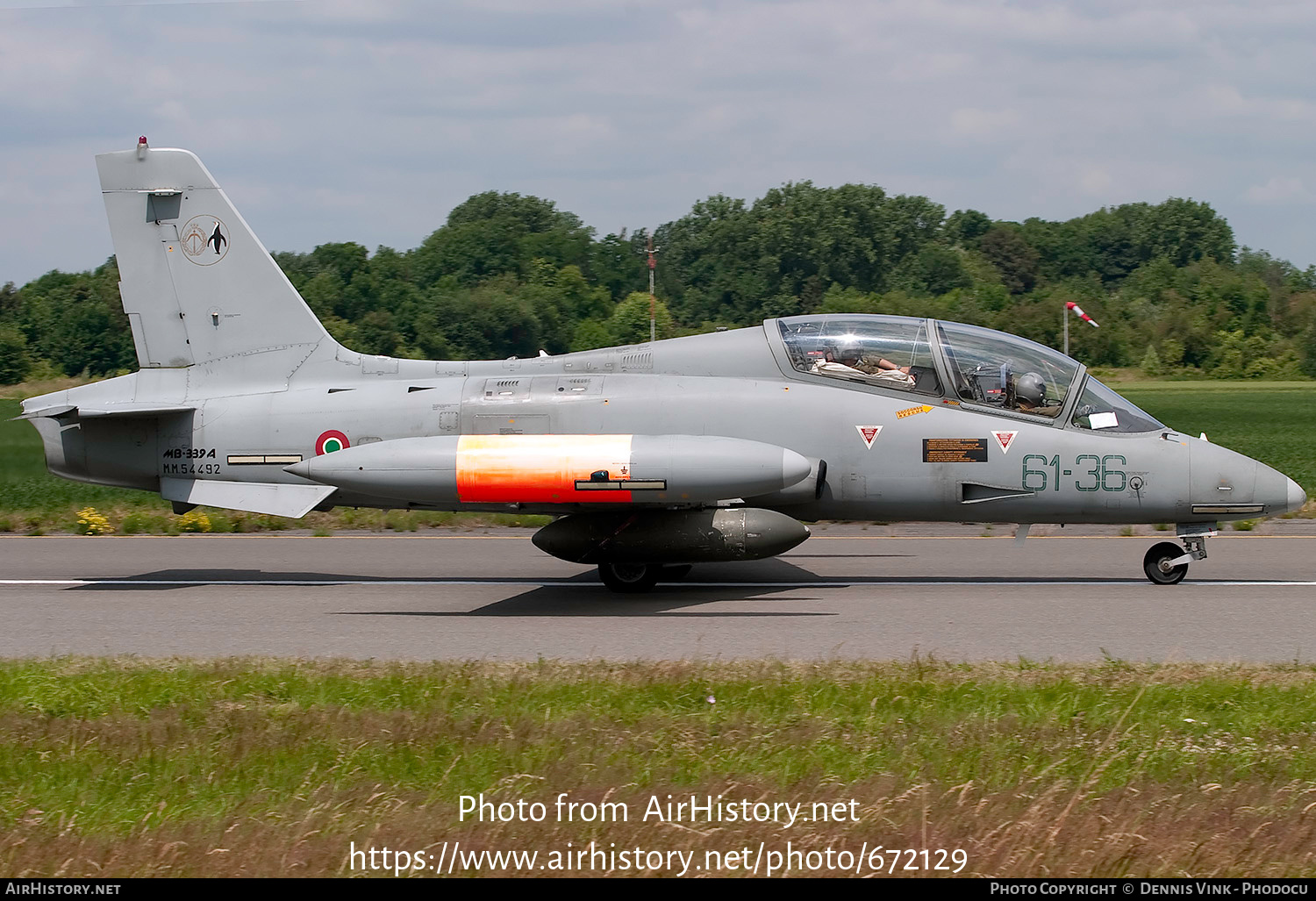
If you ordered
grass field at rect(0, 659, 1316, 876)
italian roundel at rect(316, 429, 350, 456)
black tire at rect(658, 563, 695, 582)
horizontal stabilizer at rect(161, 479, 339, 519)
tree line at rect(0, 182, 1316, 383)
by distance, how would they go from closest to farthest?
1. grass field at rect(0, 659, 1316, 876)
2. italian roundel at rect(316, 429, 350, 456)
3. horizontal stabilizer at rect(161, 479, 339, 519)
4. black tire at rect(658, 563, 695, 582)
5. tree line at rect(0, 182, 1316, 383)

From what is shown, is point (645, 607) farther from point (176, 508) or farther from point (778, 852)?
point (778, 852)

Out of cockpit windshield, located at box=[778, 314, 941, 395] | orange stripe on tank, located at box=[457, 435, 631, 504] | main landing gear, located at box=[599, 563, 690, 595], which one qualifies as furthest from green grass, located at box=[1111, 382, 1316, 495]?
orange stripe on tank, located at box=[457, 435, 631, 504]

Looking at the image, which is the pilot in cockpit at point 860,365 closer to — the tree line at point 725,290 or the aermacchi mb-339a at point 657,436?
the aermacchi mb-339a at point 657,436

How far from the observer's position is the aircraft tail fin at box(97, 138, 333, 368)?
43.3 ft

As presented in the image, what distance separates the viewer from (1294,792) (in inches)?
229

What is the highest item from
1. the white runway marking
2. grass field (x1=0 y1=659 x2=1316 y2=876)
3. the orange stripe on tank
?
the orange stripe on tank

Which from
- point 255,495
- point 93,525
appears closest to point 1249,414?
point 93,525

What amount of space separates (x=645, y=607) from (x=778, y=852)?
6.39m

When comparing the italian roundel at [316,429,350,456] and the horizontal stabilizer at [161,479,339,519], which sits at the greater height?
the italian roundel at [316,429,350,456]

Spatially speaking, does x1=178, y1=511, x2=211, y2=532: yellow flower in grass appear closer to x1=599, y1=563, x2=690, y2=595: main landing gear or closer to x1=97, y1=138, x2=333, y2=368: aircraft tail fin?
x1=97, y1=138, x2=333, y2=368: aircraft tail fin

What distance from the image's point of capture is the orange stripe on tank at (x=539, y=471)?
10.9m

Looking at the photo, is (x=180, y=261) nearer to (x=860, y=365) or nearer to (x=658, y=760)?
(x=860, y=365)

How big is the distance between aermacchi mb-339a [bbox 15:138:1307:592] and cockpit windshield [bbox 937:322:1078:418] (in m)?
0.02
